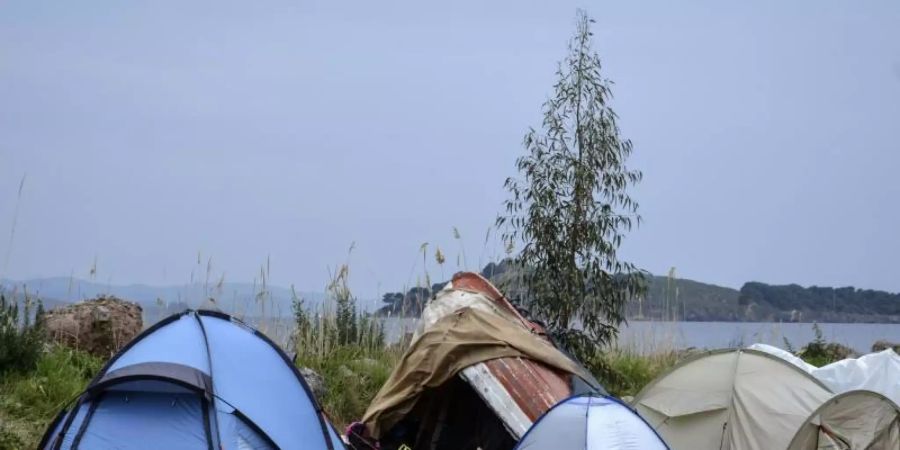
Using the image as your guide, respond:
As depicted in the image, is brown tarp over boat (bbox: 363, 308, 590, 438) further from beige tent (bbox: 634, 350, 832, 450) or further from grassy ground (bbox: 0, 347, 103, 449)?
grassy ground (bbox: 0, 347, 103, 449)

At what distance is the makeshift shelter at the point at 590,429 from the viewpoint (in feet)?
21.8

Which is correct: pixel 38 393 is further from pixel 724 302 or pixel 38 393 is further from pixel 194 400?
pixel 724 302

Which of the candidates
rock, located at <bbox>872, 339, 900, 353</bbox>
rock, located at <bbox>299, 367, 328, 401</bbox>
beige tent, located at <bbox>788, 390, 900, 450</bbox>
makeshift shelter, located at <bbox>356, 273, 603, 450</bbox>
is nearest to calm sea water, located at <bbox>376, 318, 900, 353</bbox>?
rock, located at <bbox>872, 339, 900, 353</bbox>

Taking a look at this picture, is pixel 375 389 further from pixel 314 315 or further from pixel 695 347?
pixel 695 347

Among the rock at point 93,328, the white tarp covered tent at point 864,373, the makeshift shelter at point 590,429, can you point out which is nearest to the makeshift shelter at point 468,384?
the makeshift shelter at point 590,429

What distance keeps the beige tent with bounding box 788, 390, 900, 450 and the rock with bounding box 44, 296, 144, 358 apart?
22.4 feet

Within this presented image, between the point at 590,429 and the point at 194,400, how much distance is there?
2.75 metres

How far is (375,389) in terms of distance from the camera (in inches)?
429

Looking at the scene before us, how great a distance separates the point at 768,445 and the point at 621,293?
3.76 metres

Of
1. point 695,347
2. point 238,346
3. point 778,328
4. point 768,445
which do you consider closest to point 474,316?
point 238,346

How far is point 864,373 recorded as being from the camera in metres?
9.82

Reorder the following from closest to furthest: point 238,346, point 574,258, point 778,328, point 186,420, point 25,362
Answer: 1. point 186,420
2. point 238,346
3. point 25,362
4. point 574,258
5. point 778,328

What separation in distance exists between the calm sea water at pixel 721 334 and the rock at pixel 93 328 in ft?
11.4

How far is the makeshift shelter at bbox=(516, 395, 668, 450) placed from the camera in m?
6.64
